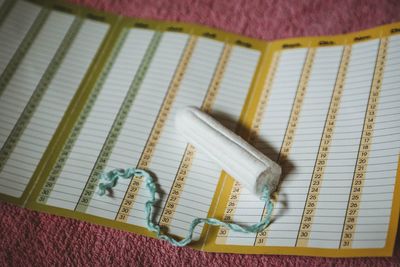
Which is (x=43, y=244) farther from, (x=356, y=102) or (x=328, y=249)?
(x=356, y=102)

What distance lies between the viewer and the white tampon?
0.58 meters

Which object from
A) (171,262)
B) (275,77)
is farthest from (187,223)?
(275,77)

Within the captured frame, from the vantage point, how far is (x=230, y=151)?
23.8 inches

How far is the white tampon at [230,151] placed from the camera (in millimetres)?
583

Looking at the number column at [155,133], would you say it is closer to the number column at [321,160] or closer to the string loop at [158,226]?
the string loop at [158,226]

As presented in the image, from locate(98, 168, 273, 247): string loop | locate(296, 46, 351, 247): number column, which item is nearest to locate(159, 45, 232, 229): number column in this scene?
locate(98, 168, 273, 247): string loop

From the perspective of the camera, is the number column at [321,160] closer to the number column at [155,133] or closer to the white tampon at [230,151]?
the white tampon at [230,151]

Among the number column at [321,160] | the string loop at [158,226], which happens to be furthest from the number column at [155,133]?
the number column at [321,160]

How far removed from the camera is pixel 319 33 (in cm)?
77

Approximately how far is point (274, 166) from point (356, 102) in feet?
0.59

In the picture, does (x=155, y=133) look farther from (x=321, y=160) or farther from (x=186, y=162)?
(x=321, y=160)

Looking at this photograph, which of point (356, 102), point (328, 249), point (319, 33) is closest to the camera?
point (328, 249)

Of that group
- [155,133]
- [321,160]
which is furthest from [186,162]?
[321,160]

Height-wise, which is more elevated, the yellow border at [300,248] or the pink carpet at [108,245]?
the yellow border at [300,248]
